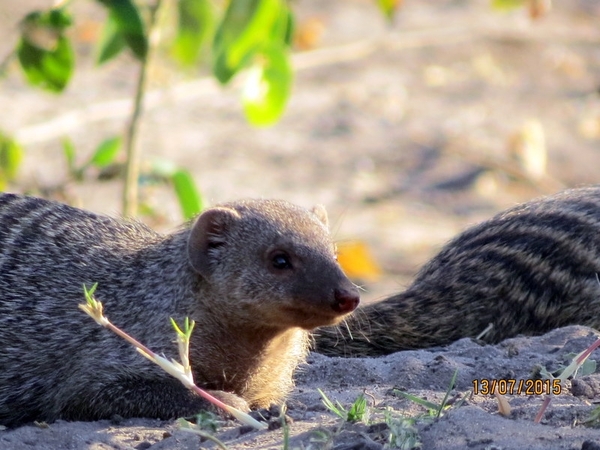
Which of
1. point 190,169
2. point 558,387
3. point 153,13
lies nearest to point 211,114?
point 190,169

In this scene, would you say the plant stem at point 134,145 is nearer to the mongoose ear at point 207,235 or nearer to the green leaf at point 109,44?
the green leaf at point 109,44

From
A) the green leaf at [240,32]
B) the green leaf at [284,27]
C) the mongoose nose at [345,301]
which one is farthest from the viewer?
→ the green leaf at [284,27]

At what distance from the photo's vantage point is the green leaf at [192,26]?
5.12 metres

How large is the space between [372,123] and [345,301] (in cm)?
648

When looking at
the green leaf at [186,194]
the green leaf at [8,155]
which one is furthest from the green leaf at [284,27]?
the green leaf at [8,155]

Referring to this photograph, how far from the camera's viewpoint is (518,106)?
974cm

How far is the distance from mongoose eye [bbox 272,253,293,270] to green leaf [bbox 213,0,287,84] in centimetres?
145

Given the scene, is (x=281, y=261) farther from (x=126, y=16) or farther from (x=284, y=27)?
(x=284, y=27)

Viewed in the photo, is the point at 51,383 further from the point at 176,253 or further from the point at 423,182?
the point at 423,182

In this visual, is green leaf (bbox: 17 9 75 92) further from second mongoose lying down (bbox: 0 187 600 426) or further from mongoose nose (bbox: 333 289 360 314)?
mongoose nose (bbox: 333 289 360 314)

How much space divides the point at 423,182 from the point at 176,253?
5365 millimetres

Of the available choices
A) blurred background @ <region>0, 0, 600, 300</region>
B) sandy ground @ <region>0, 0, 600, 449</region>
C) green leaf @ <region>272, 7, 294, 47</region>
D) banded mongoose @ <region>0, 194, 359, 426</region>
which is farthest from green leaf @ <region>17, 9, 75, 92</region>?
blurred background @ <region>0, 0, 600, 300</region>

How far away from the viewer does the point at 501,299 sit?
3.99m

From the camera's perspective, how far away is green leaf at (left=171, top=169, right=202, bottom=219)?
4926 millimetres
